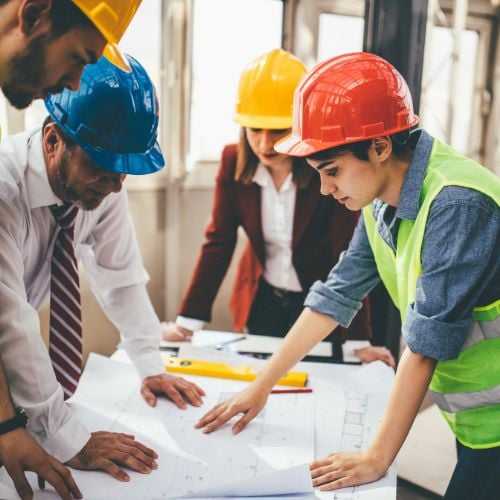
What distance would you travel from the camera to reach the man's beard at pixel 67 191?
48.3 inches

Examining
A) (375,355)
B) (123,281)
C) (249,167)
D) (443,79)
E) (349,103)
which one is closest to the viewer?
(349,103)

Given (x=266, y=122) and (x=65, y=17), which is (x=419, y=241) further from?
(x=266, y=122)

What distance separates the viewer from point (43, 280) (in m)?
1.40

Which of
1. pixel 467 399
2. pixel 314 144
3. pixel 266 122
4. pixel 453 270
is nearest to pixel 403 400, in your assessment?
pixel 467 399

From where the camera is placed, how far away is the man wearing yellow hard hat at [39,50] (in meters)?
0.82

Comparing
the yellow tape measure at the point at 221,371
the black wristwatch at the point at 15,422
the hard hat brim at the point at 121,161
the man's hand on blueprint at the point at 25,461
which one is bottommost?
the yellow tape measure at the point at 221,371

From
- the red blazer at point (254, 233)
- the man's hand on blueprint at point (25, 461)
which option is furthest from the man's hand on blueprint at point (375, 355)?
the man's hand on blueprint at point (25, 461)

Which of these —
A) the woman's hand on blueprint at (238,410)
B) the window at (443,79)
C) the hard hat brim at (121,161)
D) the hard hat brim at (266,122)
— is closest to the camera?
the hard hat brim at (121,161)

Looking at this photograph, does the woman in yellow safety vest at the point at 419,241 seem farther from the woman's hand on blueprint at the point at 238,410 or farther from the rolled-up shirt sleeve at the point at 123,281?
the rolled-up shirt sleeve at the point at 123,281

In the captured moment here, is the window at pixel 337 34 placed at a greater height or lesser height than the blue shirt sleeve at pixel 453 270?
greater

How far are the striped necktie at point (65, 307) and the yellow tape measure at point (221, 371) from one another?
1.09 ft

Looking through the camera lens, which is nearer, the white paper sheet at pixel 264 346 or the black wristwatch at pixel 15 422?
the black wristwatch at pixel 15 422

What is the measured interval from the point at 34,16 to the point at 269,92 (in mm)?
1093

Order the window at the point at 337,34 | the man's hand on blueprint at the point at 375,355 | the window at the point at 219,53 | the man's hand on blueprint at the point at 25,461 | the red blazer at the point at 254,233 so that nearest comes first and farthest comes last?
the man's hand on blueprint at the point at 25,461, the man's hand on blueprint at the point at 375,355, the red blazer at the point at 254,233, the window at the point at 219,53, the window at the point at 337,34
